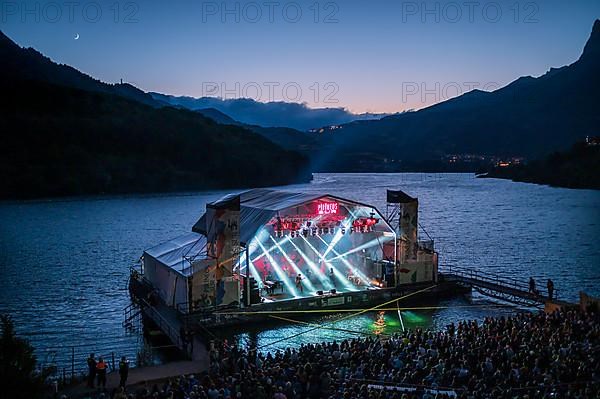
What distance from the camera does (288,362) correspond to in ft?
57.7

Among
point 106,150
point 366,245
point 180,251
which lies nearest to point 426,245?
point 366,245

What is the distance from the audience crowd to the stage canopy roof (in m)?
10.9

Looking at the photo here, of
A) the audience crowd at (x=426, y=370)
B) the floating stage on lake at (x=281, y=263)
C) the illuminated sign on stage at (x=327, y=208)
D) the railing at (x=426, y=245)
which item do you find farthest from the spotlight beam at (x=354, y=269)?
the audience crowd at (x=426, y=370)

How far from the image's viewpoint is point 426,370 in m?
15.9

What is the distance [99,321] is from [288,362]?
18326 millimetres

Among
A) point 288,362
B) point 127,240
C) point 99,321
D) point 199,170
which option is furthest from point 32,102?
point 288,362

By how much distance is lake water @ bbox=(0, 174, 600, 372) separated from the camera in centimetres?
2934

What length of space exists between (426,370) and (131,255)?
148 ft

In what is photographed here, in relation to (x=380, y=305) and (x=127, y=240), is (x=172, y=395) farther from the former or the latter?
(x=127, y=240)

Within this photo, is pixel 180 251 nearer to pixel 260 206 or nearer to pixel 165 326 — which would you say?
pixel 260 206

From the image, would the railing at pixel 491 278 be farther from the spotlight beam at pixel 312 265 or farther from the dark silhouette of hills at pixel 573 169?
the dark silhouette of hills at pixel 573 169

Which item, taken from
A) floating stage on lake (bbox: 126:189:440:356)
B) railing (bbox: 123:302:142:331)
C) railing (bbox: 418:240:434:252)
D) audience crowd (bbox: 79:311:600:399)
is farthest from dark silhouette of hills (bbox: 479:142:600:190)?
audience crowd (bbox: 79:311:600:399)

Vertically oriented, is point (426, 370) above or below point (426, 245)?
below

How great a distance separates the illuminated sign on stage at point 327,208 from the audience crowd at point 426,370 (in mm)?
13055
